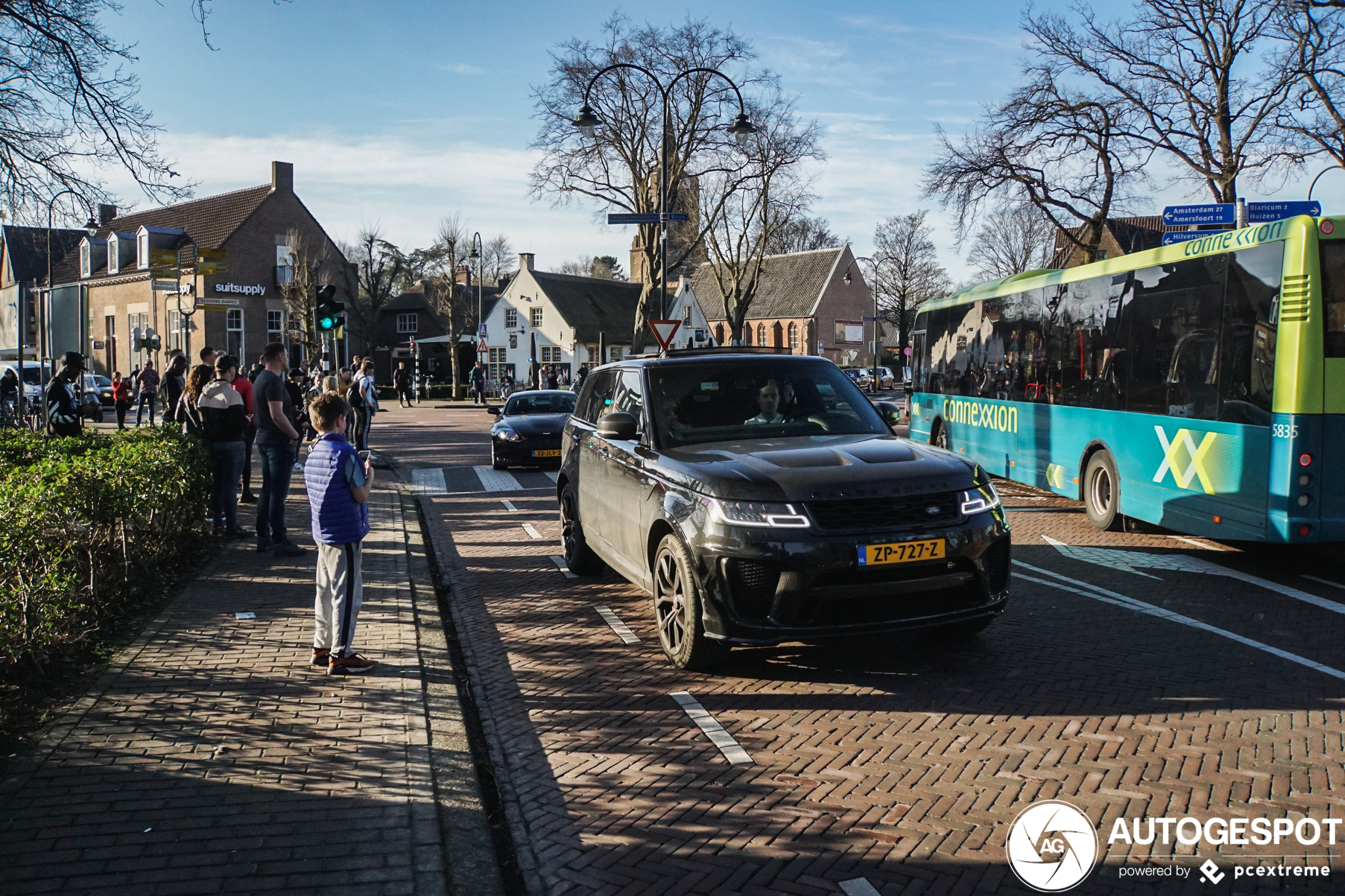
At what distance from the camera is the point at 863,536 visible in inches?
205

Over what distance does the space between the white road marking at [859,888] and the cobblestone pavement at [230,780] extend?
1.34 meters

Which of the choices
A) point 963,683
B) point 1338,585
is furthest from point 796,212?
point 963,683

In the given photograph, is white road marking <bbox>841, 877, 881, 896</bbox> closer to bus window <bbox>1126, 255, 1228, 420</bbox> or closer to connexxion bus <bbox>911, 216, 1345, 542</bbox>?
connexxion bus <bbox>911, 216, 1345, 542</bbox>

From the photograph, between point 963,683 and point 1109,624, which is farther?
point 1109,624

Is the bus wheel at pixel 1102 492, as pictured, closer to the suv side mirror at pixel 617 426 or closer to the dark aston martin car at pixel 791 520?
the dark aston martin car at pixel 791 520

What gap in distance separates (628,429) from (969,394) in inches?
399

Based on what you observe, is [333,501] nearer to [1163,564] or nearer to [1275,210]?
[1163,564]

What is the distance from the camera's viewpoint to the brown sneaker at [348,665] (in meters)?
5.65

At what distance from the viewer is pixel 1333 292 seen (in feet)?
25.6

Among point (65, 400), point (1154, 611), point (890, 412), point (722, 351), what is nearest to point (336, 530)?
point (722, 351)

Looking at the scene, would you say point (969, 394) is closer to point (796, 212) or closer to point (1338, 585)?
point (1338, 585)

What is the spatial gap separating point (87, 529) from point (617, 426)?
3.35 meters

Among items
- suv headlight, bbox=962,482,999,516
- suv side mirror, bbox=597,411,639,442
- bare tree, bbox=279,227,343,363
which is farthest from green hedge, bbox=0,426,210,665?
bare tree, bbox=279,227,343,363

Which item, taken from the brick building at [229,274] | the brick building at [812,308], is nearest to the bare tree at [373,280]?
the brick building at [229,274]
